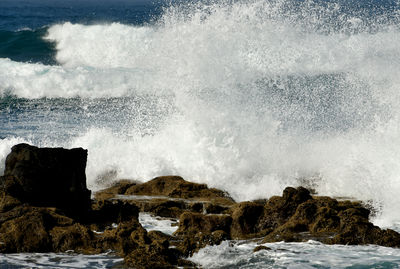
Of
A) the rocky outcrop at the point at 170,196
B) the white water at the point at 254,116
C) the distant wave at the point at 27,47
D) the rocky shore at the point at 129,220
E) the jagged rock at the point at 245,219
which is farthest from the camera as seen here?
the distant wave at the point at 27,47

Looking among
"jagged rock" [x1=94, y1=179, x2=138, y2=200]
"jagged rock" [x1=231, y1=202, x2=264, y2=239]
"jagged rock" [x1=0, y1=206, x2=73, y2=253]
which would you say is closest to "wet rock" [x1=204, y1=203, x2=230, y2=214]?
"jagged rock" [x1=231, y1=202, x2=264, y2=239]

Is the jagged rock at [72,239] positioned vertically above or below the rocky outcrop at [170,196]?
below

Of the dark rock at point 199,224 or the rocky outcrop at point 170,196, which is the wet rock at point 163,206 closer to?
the rocky outcrop at point 170,196

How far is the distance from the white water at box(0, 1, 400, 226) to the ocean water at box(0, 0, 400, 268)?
1.3 inches

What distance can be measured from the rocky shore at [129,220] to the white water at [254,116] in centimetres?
171

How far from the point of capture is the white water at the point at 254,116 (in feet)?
38.6

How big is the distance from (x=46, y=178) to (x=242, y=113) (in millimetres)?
6456

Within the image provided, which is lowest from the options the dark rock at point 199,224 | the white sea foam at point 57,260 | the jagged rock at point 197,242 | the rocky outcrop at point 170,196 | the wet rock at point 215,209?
the white sea foam at point 57,260

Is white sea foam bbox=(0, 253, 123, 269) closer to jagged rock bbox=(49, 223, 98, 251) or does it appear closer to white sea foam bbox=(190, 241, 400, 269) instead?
jagged rock bbox=(49, 223, 98, 251)

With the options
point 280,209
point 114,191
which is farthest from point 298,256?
point 114,191

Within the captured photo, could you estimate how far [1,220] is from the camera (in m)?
7.47

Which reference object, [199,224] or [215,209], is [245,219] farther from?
[215,209]

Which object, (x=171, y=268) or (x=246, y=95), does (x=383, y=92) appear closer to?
(x=246, y=95)

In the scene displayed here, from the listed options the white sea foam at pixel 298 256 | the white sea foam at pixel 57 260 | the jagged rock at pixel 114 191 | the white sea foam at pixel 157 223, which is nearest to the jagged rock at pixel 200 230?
the white sea foam at pixel 298 256
